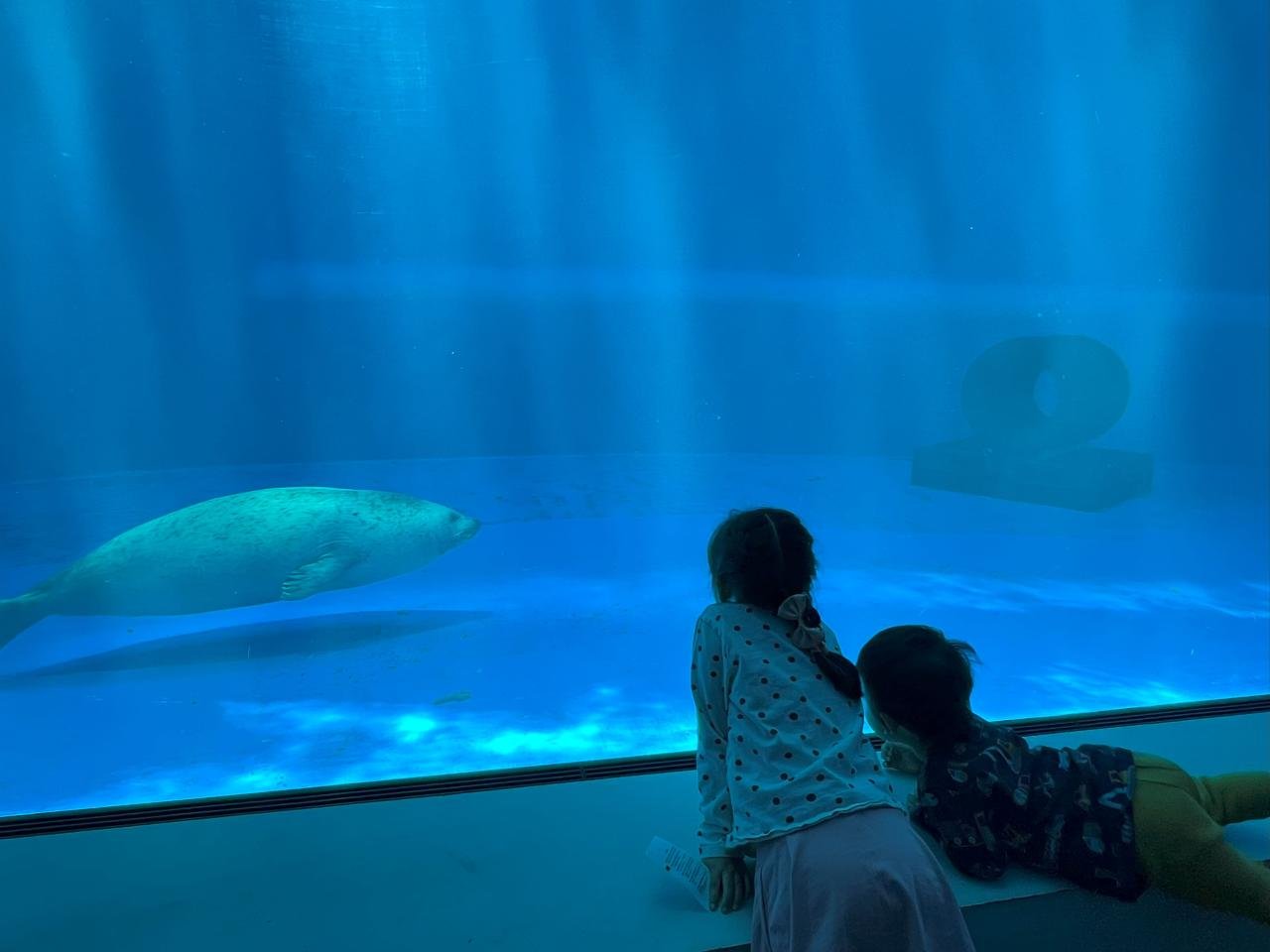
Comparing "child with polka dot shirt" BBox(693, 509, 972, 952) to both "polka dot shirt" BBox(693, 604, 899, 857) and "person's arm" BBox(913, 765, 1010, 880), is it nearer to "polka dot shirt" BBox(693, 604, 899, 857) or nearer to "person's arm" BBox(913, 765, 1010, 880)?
"polka dot shirt" BBox(693, 604, 899, 857)

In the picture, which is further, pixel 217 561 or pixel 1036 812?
pixel 217 561

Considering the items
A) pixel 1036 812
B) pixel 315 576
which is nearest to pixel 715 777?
pixel 1036 812

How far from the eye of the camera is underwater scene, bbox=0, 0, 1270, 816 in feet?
13.4

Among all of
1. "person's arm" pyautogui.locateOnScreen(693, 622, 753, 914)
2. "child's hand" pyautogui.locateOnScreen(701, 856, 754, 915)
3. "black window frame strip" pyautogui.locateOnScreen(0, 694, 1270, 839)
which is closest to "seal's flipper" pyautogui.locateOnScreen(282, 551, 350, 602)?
"black window frame strip" pyautogui.locateOnScreen(0, 694, 1270, 839)

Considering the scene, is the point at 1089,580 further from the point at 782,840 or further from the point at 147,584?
the point at 147,584

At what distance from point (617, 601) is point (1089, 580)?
4.05 m

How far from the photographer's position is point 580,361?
15000 millimetres

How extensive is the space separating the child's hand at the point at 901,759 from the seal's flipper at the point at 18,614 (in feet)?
16.1

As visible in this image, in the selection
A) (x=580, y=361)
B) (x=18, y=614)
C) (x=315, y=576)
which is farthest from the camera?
(x=580, y=361)

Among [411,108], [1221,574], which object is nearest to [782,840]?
[1221,574]

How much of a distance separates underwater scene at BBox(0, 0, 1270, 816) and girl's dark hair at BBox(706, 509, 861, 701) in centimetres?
159

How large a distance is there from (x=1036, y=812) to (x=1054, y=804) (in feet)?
0.13

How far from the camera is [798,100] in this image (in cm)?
1412

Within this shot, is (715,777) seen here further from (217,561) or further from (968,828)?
(217,561)
